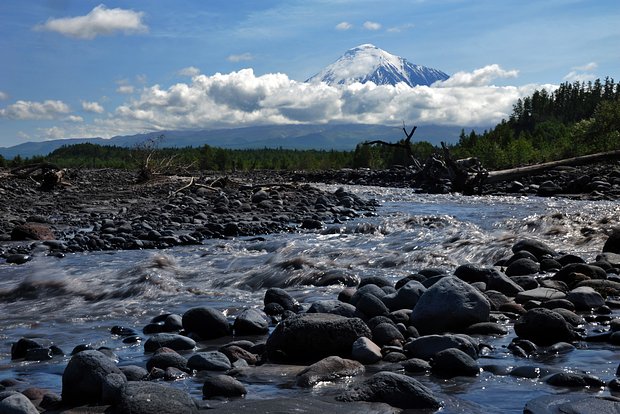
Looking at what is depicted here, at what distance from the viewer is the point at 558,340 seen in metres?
6.19

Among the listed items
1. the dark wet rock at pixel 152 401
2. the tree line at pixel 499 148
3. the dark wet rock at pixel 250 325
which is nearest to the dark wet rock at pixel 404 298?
the dark wet rock at pixel 250 325

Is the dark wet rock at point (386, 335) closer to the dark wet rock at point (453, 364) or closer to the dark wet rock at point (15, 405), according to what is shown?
the dark wet rock at point (453, 364)

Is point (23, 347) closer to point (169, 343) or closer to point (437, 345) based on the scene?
point (169, 343)

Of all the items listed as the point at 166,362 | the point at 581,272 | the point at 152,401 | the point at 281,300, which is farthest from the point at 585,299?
the point at 152,401

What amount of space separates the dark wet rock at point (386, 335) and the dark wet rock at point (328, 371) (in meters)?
0.77

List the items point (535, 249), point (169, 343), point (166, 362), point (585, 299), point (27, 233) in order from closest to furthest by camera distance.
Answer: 1. point (166, 362)
2. point (169, 343)
3. point (585, 299)
4. point (535, 249)
5. point (27, 233)

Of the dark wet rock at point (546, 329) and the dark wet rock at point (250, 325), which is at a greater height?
the dark wet rock at point (546, 329)

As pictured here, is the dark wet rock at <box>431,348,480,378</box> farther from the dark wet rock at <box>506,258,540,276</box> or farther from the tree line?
the tree line

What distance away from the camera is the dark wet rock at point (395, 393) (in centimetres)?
448

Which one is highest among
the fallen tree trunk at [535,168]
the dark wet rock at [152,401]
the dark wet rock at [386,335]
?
the fallen tree trunk at [535,168]

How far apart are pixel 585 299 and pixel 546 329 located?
1627 millimetres

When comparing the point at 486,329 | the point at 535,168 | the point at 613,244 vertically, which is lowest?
the point at 486,329

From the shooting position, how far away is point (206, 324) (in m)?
7.11

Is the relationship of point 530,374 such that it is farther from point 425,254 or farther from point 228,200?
point 228,200
